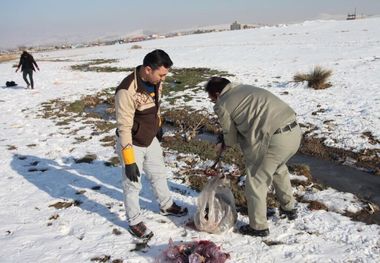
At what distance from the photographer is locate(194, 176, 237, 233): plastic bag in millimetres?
4414

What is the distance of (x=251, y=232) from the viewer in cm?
438

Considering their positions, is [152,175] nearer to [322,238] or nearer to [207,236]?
[207,236]

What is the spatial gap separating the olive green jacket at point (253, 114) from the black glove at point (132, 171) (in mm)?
1012

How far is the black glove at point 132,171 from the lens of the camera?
4.02 m

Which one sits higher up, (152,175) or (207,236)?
(152,175)

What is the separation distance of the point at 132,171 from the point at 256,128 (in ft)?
4.41

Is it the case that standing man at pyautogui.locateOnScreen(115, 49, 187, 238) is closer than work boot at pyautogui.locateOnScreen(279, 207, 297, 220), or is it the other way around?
standing man at pyautogui.locateOnScreen(115, 49, 187, 238)

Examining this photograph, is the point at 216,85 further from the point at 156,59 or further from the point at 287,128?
the point at 287,128

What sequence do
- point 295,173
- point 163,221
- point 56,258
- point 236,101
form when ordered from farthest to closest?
point 295,173
point 163,221
point 56,258
point 236,101

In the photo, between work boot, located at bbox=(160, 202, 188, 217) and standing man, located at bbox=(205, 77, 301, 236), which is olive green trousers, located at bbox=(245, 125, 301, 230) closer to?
standing man, located at bbox=(205, 77, 301, 236)

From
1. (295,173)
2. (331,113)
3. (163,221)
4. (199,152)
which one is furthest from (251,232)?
(331,113)

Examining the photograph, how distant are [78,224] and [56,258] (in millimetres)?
770

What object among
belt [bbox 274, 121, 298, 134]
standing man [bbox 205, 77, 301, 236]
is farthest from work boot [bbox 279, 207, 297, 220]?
belt [bbox 274, 121, 298, 134]

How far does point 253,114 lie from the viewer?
389 cm
